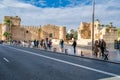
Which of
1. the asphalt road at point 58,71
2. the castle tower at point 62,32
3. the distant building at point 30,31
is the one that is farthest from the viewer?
the castle tower at point 62,32

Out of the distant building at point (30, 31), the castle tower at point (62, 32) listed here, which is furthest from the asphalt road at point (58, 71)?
the distant building at point (30, 31)

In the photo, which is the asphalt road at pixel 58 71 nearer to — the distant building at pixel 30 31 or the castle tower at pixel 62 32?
the castle tower at pixel 62 32

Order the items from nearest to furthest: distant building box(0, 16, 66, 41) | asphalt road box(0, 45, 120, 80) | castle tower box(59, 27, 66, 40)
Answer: asphalt road box(0, 45, 120, 80)
distant building box(0, 16, 66, 41)
castle tower box(59, 27, 66, 40)

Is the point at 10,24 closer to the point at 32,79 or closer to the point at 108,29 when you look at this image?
the point at 108,29

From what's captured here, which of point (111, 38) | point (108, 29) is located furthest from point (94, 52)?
point (108, 29)

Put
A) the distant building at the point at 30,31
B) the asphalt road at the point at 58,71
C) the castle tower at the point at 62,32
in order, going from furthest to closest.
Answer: the castle tower at the point at 62,32 → the distant building at the point at 30,31 → the asphalt road at the point at 58,71

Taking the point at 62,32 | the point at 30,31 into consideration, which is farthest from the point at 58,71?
the point at 30,31

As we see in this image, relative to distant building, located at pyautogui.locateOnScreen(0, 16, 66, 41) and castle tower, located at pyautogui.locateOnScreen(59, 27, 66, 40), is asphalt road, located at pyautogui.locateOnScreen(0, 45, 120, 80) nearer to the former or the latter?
castle tower, located at pyautogui.locateOnScreen(59, 27, 66, 40)

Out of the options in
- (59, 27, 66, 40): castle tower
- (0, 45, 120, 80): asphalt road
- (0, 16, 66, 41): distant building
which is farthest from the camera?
(59, 27, 66, 40): castle tower

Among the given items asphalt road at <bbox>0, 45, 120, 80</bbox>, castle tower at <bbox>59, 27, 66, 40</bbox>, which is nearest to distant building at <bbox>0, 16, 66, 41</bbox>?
castle tower at <bbox>59, 27, 66, 40</bbox>

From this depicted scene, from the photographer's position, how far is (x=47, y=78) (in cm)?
1140

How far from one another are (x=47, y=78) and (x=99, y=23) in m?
87.0

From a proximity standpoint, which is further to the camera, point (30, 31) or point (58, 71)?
point (30, 31)

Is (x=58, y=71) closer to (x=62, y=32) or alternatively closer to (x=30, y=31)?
(x=62, y=32)
